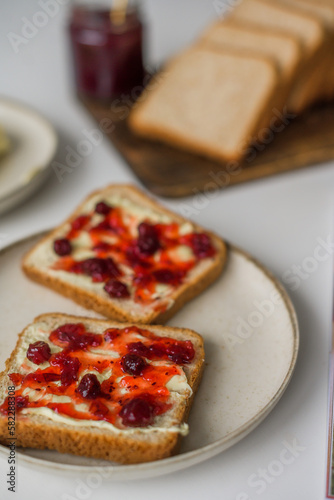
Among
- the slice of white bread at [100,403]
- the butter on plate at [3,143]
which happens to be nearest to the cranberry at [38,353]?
the slice of white bread at [100,403]

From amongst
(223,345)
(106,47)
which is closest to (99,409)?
(223,345)

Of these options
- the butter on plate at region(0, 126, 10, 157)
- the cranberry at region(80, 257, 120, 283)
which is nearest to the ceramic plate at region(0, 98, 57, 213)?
the butter on plate at region(0, 126, 10, 157)

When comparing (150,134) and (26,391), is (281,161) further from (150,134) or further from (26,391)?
(26,391)

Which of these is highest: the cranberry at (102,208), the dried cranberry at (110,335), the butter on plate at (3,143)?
the butter on plate at (3,143)

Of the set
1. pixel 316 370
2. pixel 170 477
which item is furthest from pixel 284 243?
pixel 170 477

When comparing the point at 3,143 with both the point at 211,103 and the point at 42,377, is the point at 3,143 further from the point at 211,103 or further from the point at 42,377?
the point at 42,377

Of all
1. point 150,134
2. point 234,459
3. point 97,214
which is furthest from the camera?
point 150,134

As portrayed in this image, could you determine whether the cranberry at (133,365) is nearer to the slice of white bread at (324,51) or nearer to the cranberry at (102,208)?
the cranberry at (102,208)

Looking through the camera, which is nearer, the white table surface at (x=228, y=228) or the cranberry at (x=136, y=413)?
the cranberry at (x=136, y=413)
